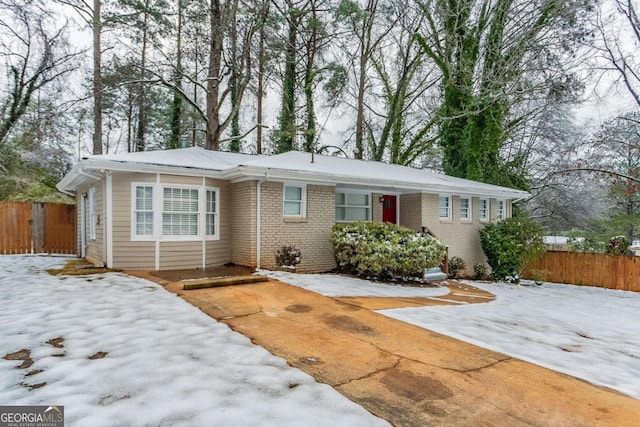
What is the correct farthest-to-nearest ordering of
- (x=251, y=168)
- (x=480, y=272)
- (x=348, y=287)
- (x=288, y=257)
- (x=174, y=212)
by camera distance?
(x=480, y=272) < (x=288, y=257) < (x=174, y=212) < (x=251, y=168) < (x=348, y=287)

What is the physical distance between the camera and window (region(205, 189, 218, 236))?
31.5 ft

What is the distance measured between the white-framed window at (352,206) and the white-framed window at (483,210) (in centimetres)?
556

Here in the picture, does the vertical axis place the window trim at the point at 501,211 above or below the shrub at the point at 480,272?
above

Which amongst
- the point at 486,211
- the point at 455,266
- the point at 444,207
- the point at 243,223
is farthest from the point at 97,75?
the point at 486,211

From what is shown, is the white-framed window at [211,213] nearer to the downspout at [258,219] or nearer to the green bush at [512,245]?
the downspout at [258,219]

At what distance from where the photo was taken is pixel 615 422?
2697 millimetres

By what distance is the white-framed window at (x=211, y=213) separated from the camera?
9586 millimetres

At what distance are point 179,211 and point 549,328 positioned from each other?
27.5 ft

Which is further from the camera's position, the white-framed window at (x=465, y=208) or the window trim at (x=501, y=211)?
the window trim at (x=501, y=211)

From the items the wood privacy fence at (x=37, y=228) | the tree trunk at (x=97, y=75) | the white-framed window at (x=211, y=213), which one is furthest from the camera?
the tree trunk at (x=97, y=75)

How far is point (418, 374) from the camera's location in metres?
3.42

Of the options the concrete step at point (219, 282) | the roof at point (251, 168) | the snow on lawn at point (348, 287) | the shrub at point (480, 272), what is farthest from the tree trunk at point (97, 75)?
the shrub at point (480, 272)

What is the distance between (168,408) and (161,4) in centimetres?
1588

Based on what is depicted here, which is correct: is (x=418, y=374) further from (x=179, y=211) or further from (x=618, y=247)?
(x=618, y=247)
